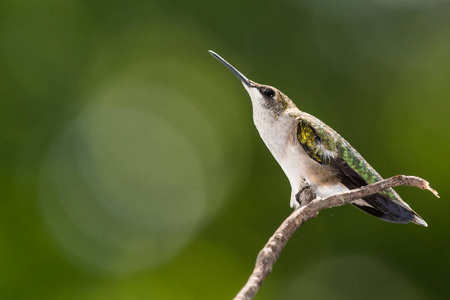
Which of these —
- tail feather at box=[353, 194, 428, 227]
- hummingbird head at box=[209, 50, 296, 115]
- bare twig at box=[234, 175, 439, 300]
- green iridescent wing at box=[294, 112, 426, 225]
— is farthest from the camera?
hummingbird head at box=[209, 50, 296, 115]

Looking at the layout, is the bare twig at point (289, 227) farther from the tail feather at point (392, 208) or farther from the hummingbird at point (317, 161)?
the hummingbird at point (317, 161)

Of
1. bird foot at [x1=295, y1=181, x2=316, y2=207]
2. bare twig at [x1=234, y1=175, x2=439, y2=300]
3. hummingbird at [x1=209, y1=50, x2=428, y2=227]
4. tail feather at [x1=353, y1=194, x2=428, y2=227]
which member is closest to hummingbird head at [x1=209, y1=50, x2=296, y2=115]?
hummingbird at [x1=209, y1=50, x2=428, y2=227]

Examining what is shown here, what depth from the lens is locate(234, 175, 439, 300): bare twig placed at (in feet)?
5.92

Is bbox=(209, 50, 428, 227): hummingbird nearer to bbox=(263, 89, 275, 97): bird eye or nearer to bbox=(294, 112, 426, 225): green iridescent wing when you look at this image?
bbox=(294, 112, 426, 225): green iridescent wing

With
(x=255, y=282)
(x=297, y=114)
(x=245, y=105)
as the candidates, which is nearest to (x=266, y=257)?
(x=255, y=282)

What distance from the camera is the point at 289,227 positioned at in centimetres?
251

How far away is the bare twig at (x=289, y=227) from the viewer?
1805 mm

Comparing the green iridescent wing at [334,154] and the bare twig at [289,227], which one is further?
the green iridescent wing at [334,154]

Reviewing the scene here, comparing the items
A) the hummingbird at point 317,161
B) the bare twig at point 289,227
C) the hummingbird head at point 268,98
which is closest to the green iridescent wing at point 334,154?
the hummingbird at point 317,161

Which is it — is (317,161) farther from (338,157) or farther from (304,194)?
(304,194)

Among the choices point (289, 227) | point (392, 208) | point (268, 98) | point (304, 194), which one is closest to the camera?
point (289, 227)

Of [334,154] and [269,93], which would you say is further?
[269,93]

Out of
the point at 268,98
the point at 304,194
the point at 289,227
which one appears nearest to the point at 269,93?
the point at 268,98

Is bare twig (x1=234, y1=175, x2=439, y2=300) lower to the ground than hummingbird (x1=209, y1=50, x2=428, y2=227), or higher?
lower
